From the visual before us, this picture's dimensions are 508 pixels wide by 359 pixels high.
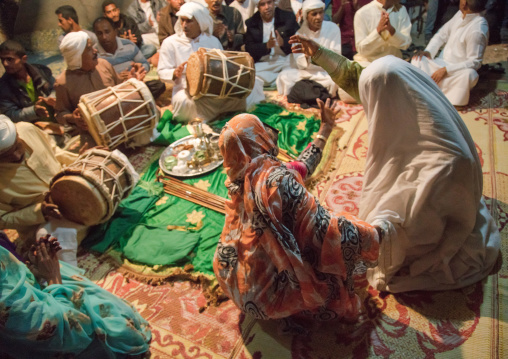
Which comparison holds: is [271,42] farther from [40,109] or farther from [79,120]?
[40,109]

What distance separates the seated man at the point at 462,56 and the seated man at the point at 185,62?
254cm

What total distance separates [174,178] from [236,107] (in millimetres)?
1721

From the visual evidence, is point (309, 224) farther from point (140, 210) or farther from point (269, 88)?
point (269, 88)

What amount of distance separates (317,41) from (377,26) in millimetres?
904

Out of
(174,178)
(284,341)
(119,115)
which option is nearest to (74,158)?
(119,115)

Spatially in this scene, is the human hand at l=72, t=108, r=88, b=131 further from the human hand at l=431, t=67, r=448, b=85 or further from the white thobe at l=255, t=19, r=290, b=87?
the human hand at l=431, t=67, r=448, b=85

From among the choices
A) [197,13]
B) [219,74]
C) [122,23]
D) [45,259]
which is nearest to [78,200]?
[45,259]

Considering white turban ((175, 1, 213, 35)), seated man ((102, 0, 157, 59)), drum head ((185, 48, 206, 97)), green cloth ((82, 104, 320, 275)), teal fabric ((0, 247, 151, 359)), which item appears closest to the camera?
teal fabric ((0, 247, 151, 359))

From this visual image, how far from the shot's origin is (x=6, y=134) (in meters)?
2.71

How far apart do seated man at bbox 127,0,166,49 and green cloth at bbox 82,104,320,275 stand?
15.0 feet

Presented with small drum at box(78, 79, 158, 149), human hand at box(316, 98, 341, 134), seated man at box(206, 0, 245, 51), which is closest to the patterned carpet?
human hand at box(316, 98, 341, 134)

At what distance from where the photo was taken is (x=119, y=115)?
12.9 feet

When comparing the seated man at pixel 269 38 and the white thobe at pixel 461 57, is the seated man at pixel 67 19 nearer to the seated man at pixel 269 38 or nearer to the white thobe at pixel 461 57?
the seated man at pixel 269 38

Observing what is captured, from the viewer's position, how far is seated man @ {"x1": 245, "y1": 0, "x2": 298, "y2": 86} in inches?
230
